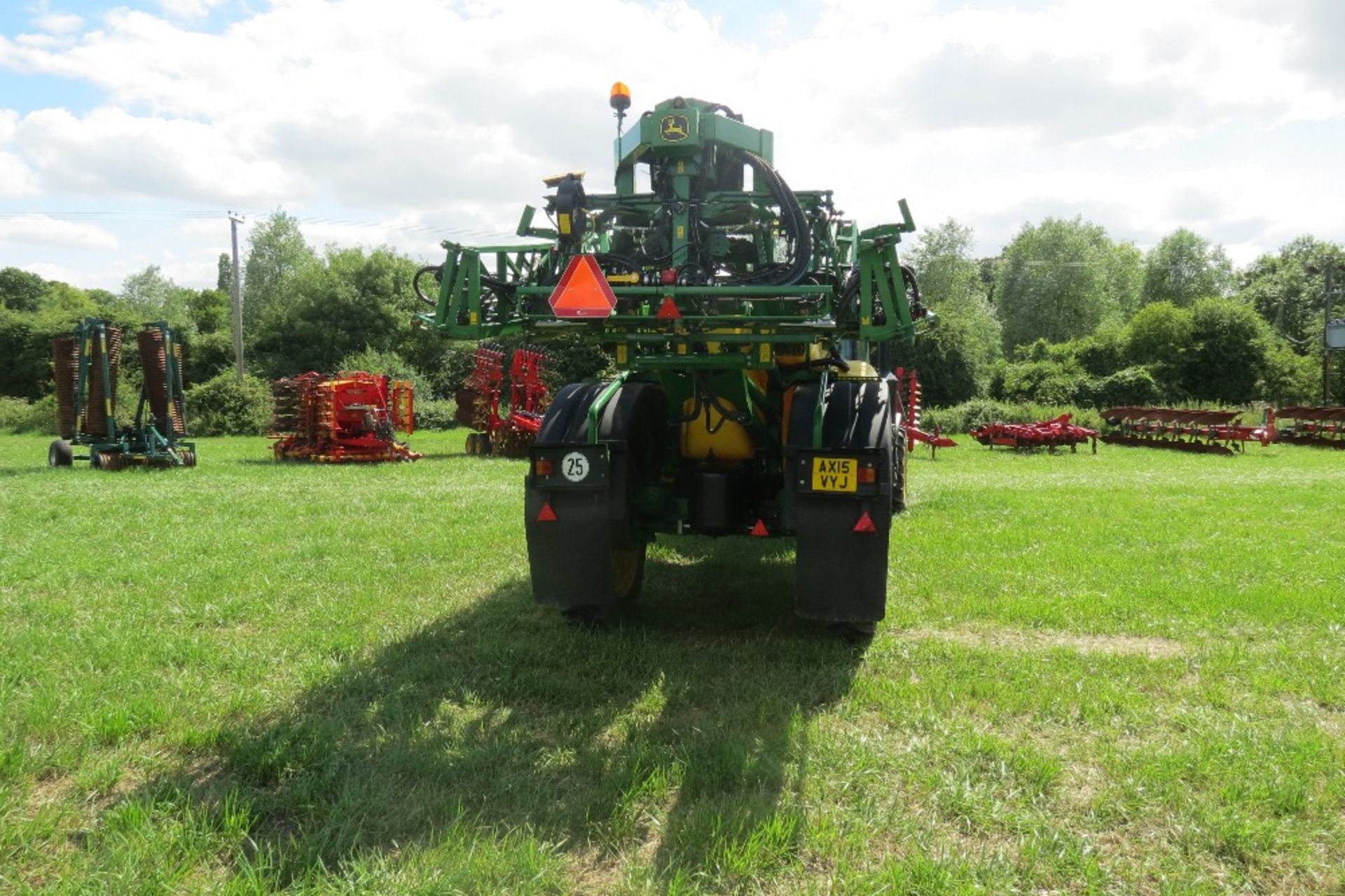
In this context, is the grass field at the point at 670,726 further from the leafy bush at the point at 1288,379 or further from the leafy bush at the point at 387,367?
the leafy bush at the point at 1288,379

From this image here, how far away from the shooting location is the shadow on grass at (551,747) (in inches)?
115

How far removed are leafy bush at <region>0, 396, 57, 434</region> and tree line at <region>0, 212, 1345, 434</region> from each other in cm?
12

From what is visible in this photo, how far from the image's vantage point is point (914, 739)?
3682mm

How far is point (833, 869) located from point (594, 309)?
2.43 m

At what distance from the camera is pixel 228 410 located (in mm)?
29953

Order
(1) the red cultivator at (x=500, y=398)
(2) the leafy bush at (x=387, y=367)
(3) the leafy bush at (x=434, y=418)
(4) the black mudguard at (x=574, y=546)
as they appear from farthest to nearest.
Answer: (2) the leafy bush at (x=387, y=367) → (3) the leafy bush at (x=434, y=418) → (1) the red cultivator at (x=500, y=398) → (4) the black mudguard at (x=574, y=546)

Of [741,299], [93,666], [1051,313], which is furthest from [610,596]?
[1051,313]

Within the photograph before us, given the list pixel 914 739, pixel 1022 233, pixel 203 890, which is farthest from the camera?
pixel 1022 233

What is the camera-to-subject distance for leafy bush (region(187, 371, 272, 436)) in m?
29.7

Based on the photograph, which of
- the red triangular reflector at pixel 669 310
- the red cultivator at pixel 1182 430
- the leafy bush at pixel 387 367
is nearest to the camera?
the red triangular reflector at pixel 669 310

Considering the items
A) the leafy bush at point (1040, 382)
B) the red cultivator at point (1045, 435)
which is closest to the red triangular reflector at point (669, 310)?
the red cultivator at point (1045, 435)

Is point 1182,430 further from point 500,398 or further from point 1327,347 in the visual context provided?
point 500,398

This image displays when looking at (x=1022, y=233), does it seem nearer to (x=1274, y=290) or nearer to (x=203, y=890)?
(x=1274, y=290)

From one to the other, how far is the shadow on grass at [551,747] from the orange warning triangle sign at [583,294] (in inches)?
68.9
